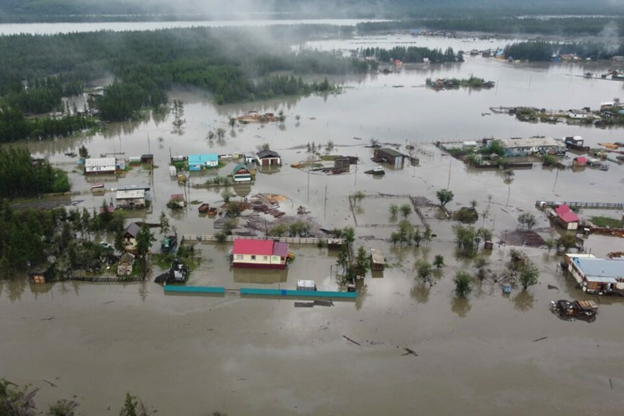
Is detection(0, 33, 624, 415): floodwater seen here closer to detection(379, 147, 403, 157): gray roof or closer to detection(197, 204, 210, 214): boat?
detection(197, 204, 210, 214): boat

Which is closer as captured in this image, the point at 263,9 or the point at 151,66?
the point at 151,66

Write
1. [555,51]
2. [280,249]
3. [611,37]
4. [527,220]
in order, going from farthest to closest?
1. [611,37]
2. [555,51]
3. [527,220]
4. [280,249]

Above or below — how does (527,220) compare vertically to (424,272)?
above

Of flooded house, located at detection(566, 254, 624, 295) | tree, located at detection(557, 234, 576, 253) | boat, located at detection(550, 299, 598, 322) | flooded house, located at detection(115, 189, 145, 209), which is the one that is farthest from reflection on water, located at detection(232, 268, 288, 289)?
tree, located at detection(557, 234, 576, 253)

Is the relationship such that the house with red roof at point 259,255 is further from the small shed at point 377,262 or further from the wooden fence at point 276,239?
the small shed at point 377,262

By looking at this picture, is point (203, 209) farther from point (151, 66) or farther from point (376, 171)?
point (151, 66)

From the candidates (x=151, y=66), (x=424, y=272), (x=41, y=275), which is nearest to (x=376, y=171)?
(x=424, y=272)

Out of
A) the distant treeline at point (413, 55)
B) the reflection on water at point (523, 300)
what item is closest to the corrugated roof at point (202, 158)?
the reflection on water at point (523, 300)
